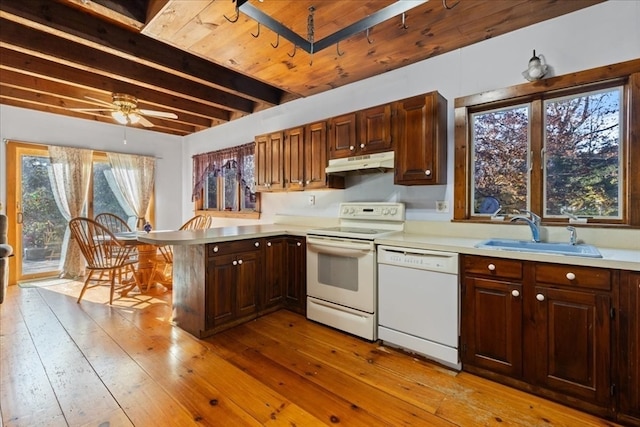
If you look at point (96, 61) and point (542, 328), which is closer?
point (542, 328)

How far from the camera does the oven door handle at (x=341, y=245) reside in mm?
2377

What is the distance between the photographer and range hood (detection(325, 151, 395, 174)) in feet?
8.32

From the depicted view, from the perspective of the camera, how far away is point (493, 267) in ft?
6.07

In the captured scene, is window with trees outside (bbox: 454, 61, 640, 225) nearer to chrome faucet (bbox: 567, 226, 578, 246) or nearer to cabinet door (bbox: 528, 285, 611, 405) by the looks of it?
chrome faucet (bbox: 567, 226, 578, 246)

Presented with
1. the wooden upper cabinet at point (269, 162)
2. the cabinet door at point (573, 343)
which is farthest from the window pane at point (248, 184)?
the cabinet door at point (573, 343)

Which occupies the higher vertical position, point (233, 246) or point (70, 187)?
point (70, 187)

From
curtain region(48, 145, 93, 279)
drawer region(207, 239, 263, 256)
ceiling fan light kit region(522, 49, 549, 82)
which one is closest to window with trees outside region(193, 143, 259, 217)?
drawer region(207, 239, 263, 256)

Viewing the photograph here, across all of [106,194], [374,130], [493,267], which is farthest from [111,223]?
[493,267]

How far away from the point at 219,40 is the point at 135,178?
3.75 meters

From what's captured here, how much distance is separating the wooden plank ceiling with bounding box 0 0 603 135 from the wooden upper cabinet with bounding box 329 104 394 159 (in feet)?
1.63

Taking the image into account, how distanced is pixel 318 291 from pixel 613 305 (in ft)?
6.57

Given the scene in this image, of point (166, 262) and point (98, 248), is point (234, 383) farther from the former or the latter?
point (98, 248)

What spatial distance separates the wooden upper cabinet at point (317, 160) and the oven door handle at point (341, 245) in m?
0.64

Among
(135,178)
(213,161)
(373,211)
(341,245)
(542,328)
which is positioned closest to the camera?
(542,328)
